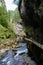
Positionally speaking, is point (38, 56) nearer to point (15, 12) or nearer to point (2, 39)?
point (2, 39)

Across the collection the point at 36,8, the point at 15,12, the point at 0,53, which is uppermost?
the point at 36,8

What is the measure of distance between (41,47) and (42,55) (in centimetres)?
53

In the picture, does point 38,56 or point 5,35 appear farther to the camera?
point 5,35

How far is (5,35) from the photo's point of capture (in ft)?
94.3

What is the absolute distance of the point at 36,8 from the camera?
14172mm

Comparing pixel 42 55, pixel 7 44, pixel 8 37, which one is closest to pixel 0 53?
pixel 7 44

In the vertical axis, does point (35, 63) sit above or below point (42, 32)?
below

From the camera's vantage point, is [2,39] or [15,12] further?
[15,12]

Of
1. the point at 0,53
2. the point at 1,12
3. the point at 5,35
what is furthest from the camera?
the point at 1,12

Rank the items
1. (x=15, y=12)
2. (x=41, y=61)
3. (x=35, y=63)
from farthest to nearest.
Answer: (x=15, y=12)
(x=35, y=63)
(x=41, y=61)

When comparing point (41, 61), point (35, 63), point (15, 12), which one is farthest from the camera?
point (15, 12)

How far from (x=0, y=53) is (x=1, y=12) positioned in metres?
16.7

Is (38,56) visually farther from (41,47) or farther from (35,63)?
(41,47)

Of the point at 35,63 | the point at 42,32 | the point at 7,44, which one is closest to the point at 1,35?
the point at 7,44
